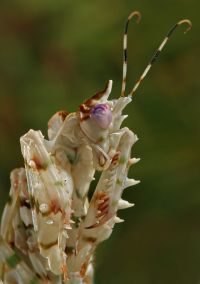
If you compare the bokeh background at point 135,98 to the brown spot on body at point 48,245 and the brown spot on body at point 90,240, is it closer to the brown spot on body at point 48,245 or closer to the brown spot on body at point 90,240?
the brown spot on body at point 90,240

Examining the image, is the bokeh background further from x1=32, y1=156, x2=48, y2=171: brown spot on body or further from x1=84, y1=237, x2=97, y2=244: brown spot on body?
x1=32, y1=156, x2=48, y2=171: brown spot on body

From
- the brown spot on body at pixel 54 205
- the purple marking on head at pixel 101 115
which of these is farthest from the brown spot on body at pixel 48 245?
the purple marking on head at pixel 101 115

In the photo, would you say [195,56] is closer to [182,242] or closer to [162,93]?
[162,93]

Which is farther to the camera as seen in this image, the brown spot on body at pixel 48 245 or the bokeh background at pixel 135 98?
the bokeh background at pixel 135 98

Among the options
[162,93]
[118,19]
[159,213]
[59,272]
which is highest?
[118,19]

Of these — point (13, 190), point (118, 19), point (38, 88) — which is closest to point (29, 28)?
point (38, 88)
